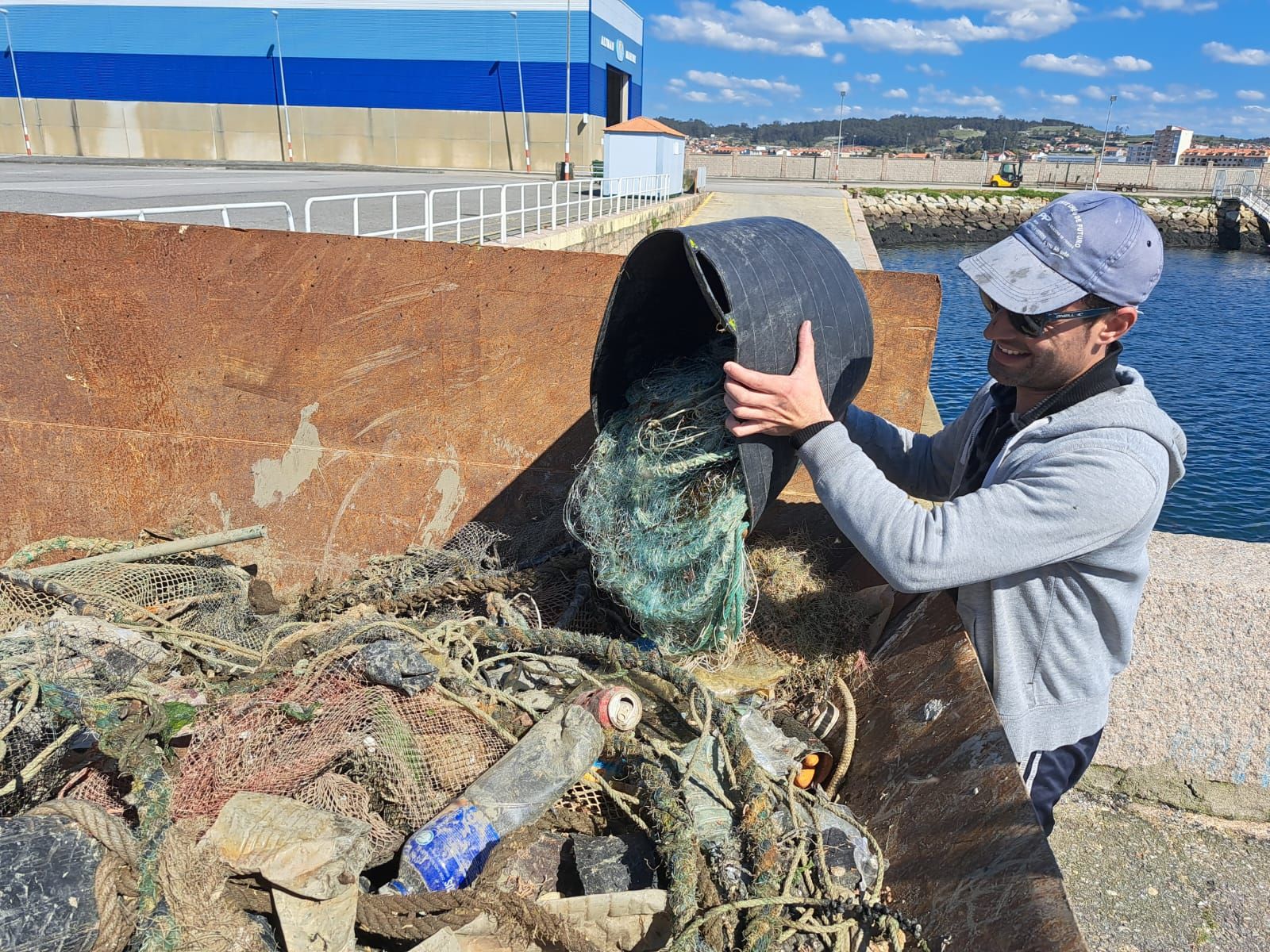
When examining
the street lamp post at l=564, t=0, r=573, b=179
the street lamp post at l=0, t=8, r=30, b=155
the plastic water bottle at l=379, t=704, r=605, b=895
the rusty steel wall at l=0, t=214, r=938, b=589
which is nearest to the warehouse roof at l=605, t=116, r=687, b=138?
the street lamp post at l=564, t=0, r=573, b=179

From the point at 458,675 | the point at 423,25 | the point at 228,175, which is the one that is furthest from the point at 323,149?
the point at 458,675

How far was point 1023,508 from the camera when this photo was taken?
189cm

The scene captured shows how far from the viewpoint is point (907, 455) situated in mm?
2811

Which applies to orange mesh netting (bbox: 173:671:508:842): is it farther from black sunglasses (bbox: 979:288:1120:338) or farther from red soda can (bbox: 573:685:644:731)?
black sunglasses (bbox: 979:288:1120:338)

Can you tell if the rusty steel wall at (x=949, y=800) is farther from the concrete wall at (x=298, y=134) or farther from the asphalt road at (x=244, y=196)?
the concrete wall at (x=298, y=134)

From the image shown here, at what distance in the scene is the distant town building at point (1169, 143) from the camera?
122 m

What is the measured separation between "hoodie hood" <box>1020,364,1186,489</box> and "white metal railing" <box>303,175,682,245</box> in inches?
267

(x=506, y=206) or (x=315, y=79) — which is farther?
(x=315, y=79)

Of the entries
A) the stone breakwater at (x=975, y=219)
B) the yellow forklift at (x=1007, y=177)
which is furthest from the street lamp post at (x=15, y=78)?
the yellow forklift at (x=1007, y=177)

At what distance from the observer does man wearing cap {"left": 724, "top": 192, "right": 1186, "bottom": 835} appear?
1891 millimetres

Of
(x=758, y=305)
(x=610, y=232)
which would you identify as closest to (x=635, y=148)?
(x=610, y=232)

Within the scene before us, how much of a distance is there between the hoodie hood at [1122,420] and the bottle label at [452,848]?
66.1 inches

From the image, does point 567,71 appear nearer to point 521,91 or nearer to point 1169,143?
point 521,91

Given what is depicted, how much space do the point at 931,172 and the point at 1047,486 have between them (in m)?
69.9
